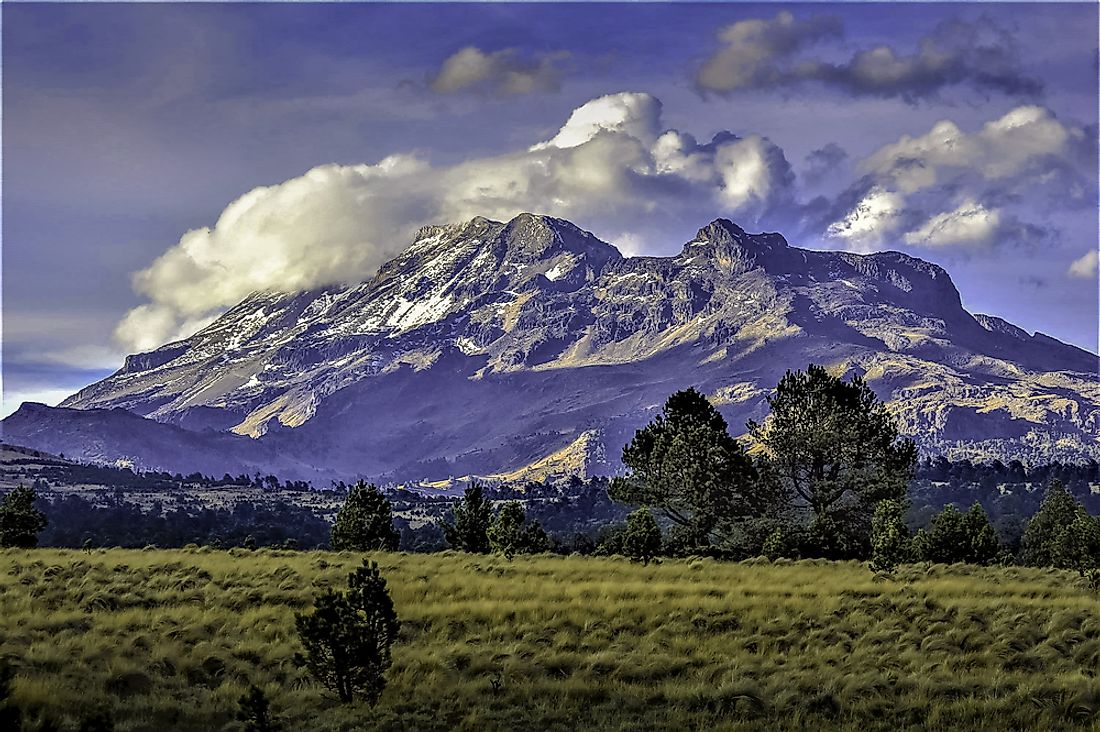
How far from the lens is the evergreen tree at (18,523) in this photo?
51656 mm

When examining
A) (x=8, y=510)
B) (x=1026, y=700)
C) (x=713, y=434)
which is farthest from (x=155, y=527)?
(x=1026, y=700)

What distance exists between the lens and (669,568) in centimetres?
4141

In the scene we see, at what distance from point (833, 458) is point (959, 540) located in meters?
17.2

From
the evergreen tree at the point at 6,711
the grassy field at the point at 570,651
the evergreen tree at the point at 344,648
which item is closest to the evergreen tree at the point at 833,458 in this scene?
the grassy field at the point at 570,651

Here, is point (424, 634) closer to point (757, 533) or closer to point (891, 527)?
point (891, 527)

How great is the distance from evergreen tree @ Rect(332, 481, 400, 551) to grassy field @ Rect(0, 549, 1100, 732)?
27877mm

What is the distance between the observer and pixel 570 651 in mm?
24359

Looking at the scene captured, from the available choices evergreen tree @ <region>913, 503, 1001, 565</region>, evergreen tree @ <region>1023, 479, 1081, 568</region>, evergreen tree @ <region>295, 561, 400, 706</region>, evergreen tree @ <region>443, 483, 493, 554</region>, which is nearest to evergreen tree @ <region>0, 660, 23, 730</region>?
evergreen tree @ <region>295, 561, 400, 706</region>

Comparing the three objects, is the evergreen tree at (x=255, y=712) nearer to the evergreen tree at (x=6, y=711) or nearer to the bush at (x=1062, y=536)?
the evergreen tree at (x=6, y=711)

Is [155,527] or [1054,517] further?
[155,527]

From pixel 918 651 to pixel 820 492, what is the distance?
40718 mm

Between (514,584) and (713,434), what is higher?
(713,434)

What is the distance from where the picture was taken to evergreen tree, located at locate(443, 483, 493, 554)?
66812mm

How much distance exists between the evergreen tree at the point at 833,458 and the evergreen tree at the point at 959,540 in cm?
700
